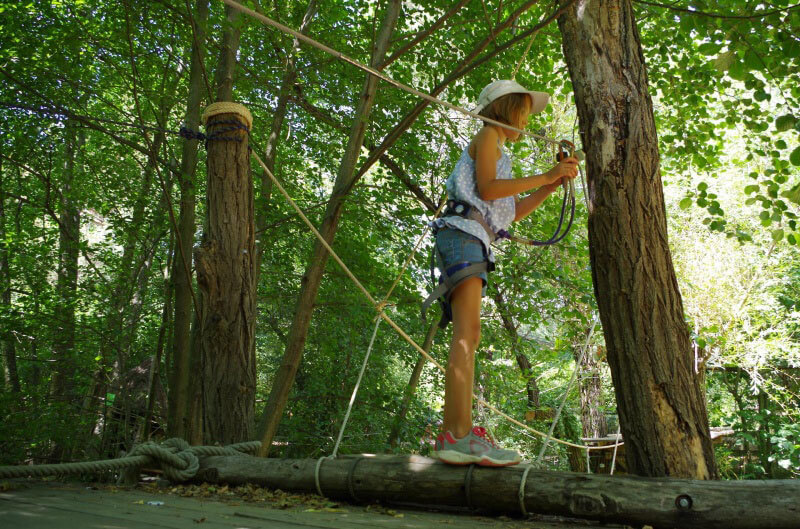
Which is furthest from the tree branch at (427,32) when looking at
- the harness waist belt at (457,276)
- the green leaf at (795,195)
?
the harness waist belt at (457,276)

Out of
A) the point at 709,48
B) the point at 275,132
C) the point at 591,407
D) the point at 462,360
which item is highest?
the point at 275,132

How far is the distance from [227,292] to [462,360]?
1.30 metres

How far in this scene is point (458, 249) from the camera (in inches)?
85.0

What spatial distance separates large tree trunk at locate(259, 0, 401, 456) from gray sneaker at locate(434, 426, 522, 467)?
2.23 m

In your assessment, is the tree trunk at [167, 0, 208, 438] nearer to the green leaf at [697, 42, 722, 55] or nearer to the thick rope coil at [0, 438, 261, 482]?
the thick rope coil at [0, 438, 261, 482]

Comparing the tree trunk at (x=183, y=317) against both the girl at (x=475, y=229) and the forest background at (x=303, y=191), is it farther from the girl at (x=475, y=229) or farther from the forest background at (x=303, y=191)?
the girl at (x=475, y=229)

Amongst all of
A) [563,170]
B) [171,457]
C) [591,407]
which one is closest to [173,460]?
[171,457]

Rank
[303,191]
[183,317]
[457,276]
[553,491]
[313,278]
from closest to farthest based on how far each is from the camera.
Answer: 1. [553,491]
2. [457,276]
3. [313,278]
4. [183,317]
5. [303,191]

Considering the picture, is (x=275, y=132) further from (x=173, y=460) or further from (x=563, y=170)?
(x=563, y=170)

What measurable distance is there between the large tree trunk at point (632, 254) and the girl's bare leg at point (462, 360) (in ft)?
1.33

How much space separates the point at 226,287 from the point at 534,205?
1.40 m

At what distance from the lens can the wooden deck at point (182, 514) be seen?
1355 mm

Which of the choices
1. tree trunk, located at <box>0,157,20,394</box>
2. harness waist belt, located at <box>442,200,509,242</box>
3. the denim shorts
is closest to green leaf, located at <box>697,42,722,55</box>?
harness waist belt, located at <box>442,200,509,242</box>

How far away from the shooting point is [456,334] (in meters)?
2.10
